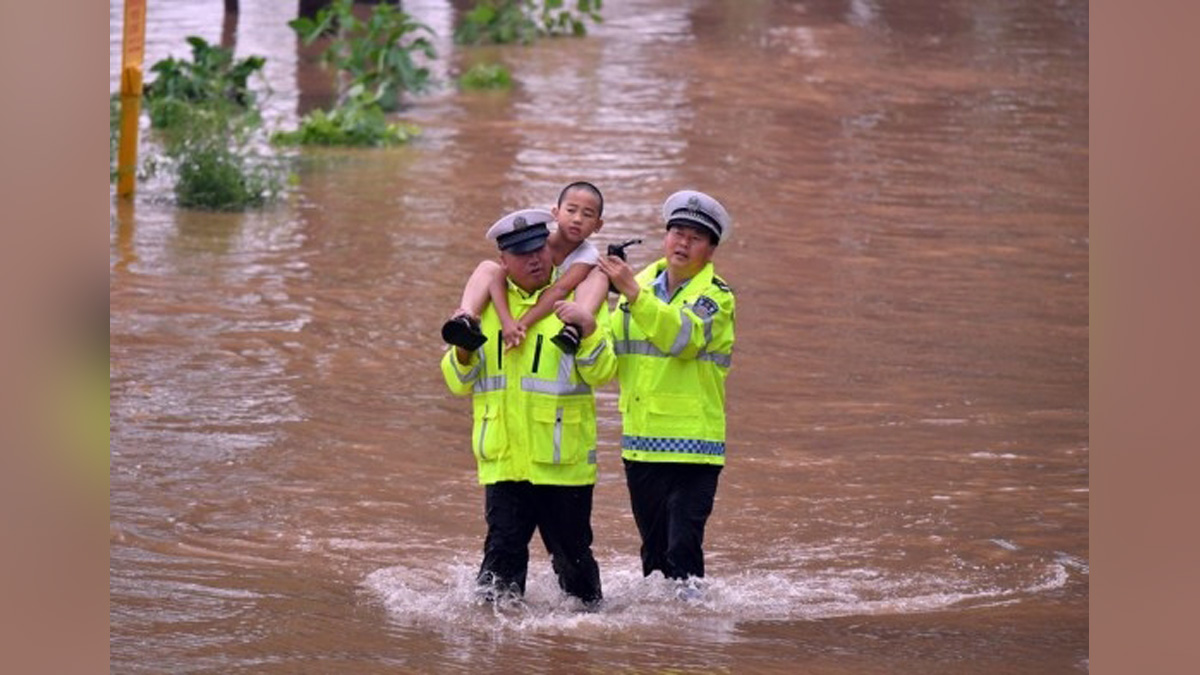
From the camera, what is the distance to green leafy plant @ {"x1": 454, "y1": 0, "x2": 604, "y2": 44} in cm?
2581

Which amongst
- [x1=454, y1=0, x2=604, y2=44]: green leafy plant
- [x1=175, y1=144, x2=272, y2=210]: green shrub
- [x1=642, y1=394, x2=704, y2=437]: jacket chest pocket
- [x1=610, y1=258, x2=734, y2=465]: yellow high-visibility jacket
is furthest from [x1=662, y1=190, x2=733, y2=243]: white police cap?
[x1=454, y1=0, x2=604, y2=44]: green leafy plant

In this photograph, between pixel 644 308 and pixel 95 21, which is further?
pixel 644 308

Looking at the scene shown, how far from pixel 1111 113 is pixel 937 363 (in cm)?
952

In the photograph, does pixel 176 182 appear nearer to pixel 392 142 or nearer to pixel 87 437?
pixel 392 142

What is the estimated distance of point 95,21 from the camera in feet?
7.97

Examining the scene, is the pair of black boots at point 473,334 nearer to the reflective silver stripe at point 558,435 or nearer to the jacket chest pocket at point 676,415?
the reflective silver stripe at point 558,435

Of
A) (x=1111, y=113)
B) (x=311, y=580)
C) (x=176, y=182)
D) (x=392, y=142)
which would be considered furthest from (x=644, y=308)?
(x=392, y=142)

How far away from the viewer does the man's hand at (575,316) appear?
6938mm

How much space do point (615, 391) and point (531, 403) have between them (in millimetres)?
4333

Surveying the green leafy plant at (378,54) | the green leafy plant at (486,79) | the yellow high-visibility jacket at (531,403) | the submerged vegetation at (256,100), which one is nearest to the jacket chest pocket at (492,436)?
the yellow high-visibility jacket at (531,403)

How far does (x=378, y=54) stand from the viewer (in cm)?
2186

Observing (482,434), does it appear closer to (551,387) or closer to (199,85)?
(551,387)

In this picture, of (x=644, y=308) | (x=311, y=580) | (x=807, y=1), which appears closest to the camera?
(x=644, y=308)

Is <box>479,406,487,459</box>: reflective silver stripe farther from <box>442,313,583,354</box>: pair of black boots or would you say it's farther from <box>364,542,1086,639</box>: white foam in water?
<box>364,542,1086,639</box>: white foam in water
